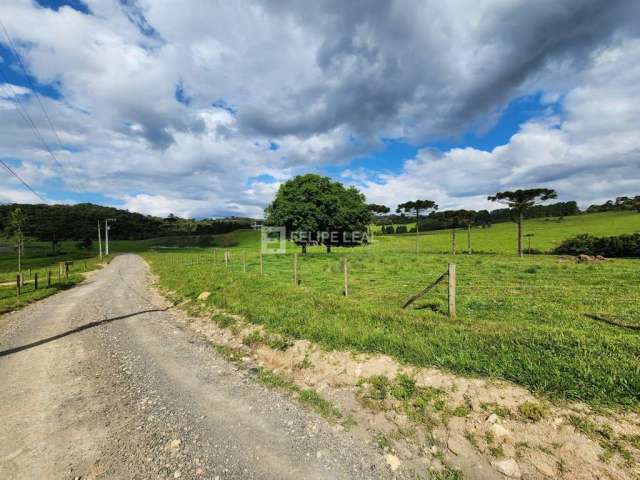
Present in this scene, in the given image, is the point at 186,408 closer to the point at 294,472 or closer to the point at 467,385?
the point at 294,472

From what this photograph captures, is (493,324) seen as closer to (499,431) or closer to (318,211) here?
(499,431)

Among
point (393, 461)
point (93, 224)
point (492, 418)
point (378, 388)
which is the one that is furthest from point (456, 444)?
point (93, 224)

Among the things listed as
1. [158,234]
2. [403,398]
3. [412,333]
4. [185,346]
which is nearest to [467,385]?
[403,398]

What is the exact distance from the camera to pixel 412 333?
25.3ft

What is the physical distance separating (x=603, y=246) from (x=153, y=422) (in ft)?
208

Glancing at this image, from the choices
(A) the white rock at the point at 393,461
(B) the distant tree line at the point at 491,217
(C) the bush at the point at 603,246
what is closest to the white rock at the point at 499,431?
(A) the white rock at the point at 393,461

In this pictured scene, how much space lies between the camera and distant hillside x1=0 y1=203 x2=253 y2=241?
→ 309 ft

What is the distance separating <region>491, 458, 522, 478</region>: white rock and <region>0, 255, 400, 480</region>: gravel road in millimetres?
1469

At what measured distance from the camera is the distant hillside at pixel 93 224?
94312 millimetres

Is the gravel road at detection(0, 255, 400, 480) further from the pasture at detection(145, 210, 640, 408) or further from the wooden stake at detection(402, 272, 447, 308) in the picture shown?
the wooden stake at detection(402, 272, 447, 308)

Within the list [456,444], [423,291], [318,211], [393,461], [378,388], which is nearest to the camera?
[393,461]

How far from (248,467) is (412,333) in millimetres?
5127

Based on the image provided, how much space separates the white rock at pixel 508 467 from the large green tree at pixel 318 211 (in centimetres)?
3673

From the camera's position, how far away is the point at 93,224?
331ft
